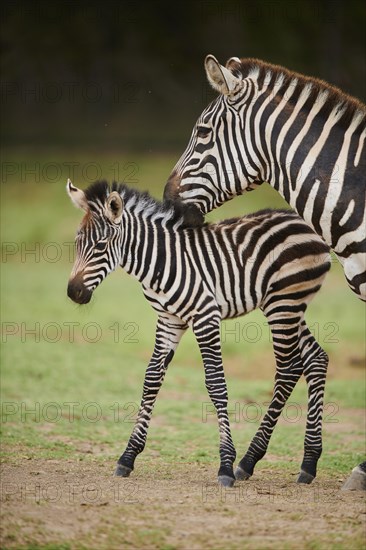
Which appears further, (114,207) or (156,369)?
(156,369)

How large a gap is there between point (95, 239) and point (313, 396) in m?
2.43

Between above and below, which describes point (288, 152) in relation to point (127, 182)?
below

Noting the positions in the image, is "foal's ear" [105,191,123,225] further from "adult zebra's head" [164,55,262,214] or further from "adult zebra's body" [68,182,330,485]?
"adult zebra's head" [164,55,262,214]

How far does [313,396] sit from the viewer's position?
7496 mm

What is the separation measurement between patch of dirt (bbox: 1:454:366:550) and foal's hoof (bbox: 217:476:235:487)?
0.08 m

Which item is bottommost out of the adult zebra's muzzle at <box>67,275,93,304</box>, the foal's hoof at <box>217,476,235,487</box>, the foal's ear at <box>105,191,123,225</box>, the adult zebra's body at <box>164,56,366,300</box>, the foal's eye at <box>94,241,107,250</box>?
the foal's hoof at <box>217,476,235,487</box>

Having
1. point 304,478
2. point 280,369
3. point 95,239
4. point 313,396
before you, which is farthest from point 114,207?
point 304,478

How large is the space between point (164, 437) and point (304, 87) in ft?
15.2

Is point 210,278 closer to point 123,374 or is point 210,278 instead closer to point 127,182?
point 123,374

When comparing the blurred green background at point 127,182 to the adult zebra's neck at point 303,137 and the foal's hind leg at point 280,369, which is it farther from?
the adult zebra's neck at point 303,137

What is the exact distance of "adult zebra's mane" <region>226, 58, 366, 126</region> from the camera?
21.2ft

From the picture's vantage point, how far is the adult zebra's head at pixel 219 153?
6.86 m

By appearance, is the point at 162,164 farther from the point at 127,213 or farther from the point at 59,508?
the point at 59,508

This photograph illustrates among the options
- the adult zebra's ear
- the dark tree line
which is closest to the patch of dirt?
the adult zebra's ear
